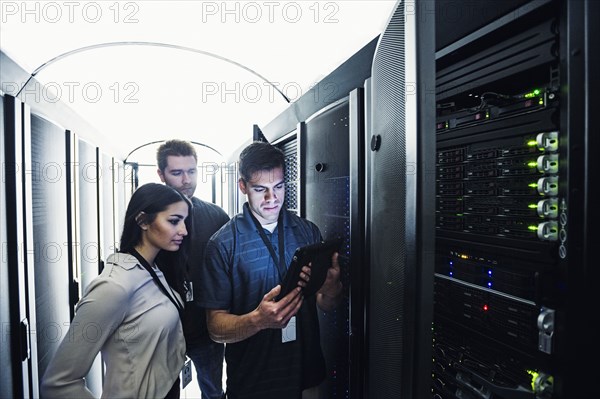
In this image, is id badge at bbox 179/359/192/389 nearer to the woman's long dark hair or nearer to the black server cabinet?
the woman's long dark hair

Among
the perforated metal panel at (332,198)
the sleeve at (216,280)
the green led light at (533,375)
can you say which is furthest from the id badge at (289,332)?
the green led light at (533,375)

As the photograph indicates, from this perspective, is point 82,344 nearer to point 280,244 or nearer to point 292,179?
point 280,244

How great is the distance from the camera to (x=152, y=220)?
0.95m

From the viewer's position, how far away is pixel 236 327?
106 cm

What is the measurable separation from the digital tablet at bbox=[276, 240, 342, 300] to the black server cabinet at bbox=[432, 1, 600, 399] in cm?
32

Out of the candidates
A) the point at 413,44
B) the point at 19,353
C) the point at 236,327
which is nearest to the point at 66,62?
the point at 19,353

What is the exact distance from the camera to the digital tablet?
921 millimetres

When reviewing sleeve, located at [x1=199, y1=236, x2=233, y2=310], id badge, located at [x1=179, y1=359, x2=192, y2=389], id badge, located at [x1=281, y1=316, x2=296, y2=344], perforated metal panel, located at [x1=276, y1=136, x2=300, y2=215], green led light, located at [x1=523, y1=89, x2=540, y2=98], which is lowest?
id badge, located at [x1=179, y1=359, x2=192, y2=389]

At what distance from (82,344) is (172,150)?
705 mm

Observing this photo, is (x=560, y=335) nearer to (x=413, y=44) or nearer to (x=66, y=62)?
(x=413, y=44)

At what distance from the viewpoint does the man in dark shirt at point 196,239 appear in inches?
42.7

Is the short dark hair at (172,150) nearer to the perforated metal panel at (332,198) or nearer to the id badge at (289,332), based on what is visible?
the perforated metal panel at (332,198)

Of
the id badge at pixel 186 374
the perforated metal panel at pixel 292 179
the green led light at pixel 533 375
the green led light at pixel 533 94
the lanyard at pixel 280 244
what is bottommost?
the id badge at pixel 186 374

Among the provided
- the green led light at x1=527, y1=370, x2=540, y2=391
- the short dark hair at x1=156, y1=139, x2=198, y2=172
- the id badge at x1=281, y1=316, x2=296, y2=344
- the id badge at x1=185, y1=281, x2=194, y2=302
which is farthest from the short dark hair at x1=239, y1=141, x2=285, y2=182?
the green led light at x1=527, y1=370, x2=540, y2=391
